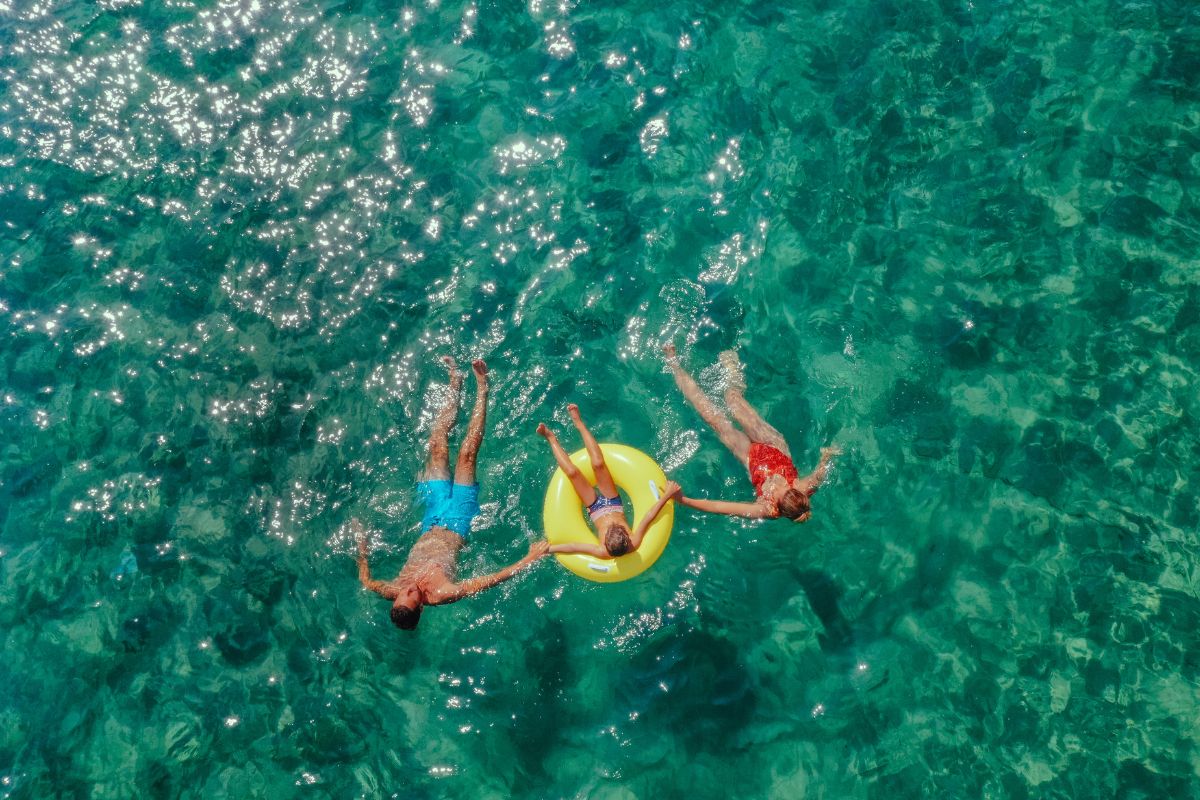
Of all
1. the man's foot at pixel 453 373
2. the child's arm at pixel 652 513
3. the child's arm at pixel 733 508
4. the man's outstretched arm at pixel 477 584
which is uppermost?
the man's foot at pixel 453 373

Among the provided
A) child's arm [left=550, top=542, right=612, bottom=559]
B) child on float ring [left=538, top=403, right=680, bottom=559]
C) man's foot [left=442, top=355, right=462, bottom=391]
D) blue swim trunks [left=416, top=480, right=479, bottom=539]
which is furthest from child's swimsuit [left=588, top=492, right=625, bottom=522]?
man's foot [left=442, top=355, right=462, bottom=391]

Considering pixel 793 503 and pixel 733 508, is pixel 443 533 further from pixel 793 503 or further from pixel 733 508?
pixel 793 503

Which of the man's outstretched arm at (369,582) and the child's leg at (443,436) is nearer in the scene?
the man's outstretched arm at (369,582)

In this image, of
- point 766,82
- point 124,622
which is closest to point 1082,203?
point 766,82

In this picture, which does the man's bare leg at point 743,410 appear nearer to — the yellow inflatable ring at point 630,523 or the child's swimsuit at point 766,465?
the child's swimsuit at point 766,465

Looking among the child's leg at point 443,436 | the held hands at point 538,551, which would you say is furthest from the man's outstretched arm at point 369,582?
the held hands at point 538,551

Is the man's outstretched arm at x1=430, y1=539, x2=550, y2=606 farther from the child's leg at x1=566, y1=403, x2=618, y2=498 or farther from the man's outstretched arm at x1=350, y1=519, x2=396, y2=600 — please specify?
the child's leg at x1=566, y1=403, x2=618, y2=498

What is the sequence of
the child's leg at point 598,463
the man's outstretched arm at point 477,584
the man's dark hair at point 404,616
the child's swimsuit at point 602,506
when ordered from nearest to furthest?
the man's dark hair at point 404,616 < the man's outstretched arm at point 477,584 < the child's leg at point 598,463 < the child's swimsuit at point 602,506

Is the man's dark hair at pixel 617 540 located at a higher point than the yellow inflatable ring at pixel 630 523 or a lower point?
higher
